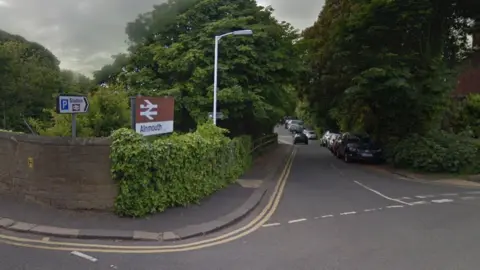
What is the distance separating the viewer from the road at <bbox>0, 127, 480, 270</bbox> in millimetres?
5922

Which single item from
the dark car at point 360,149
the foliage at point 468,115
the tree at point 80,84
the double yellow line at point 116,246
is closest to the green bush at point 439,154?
the dark car at point 360,149

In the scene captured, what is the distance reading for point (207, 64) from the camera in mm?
18641

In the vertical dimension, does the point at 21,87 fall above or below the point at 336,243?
above

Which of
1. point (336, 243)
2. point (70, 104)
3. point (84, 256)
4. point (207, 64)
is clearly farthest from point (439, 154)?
point (84, 256)

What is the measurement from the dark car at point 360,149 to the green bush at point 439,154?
3.60 metres

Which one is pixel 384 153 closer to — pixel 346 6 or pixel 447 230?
pixel 346 6

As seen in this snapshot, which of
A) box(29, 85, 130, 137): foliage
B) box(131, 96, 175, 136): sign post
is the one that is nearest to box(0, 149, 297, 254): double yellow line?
box(131, 96, 175, 136): sign post

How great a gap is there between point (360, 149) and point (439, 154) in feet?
21.3

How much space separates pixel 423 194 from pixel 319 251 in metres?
7.83

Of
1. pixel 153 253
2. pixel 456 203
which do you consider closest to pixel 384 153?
pixel 456 203

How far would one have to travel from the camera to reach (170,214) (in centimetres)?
876

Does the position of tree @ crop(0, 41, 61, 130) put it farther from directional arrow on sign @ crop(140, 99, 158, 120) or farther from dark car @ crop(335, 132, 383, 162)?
directional arrow on sign @ crop(140, 99, 158, 120)

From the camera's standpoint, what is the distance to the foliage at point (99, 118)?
11.4 meters

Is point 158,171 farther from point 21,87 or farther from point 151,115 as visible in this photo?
point 21,87
